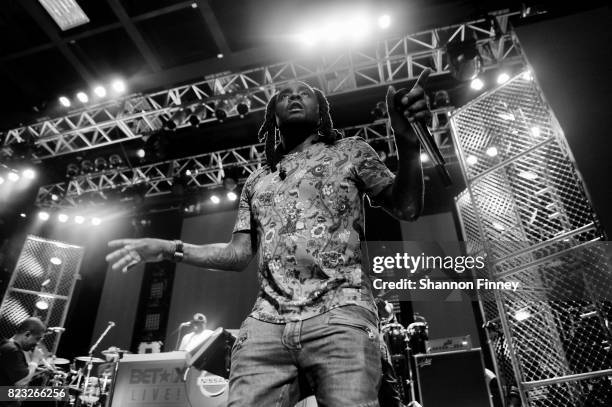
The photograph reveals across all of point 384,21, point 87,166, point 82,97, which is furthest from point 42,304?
point 384,21

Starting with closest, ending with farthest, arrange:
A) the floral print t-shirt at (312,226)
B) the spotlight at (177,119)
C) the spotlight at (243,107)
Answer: the floral print t-shirt at (312,226)
the spotlight at (243,107)
the spotlight at (177,119)

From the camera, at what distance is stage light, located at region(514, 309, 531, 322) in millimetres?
4551

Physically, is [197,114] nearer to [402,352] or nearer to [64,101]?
[64,101]

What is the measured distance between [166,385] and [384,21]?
597 centimetres

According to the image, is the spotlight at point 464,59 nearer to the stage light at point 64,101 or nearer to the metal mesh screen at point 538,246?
the metal mesh screen at point 538,246

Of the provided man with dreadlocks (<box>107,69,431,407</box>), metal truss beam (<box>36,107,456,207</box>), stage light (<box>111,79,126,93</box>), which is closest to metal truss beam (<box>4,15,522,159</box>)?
stage light (<box>111,79,126,93</box>)

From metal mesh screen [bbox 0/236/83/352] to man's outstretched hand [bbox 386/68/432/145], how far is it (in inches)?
449

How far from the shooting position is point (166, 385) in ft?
13.2

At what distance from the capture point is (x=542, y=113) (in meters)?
4.85

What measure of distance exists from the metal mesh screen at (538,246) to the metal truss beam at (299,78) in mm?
1901

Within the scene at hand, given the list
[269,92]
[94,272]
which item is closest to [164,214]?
[94,272]

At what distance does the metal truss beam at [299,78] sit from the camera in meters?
7.21

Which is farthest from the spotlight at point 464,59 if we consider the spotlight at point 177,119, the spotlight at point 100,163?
the spotlight at point 100,163

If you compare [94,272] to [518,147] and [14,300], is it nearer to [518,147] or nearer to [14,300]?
[14,300]
